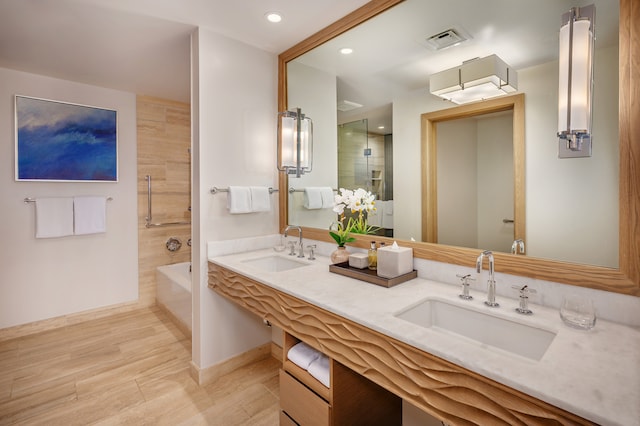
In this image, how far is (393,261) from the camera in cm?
156

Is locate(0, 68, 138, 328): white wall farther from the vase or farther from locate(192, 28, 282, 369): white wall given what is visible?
A: the vase

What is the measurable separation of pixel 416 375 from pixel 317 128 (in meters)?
1.83

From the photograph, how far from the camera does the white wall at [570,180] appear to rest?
115cm

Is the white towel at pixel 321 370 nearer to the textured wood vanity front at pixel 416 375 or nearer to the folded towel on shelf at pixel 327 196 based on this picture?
the textured wood vanity front at pixel 416 375

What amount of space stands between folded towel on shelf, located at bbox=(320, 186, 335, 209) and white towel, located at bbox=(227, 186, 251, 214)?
0.54m

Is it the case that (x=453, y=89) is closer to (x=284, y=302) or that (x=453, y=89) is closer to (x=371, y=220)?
(x=371, y=220)

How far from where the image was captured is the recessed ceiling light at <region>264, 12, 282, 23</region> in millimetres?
1982

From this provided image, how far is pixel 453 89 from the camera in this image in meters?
1.59

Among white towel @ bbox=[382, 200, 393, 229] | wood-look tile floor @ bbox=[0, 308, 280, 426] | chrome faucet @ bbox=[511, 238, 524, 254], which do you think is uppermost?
white towel @ bbox=[382, 200, 393, 229]

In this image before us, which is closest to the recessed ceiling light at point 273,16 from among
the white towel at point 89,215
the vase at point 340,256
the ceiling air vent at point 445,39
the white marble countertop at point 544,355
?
the ceiling air vent at point 445,39

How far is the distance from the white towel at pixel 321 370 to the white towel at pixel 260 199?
48.1 inches

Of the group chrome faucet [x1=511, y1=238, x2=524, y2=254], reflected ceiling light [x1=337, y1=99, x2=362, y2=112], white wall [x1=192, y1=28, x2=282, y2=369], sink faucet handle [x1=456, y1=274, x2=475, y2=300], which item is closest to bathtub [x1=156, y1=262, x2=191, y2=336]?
white wall [x1=192, y1=28, x2=282, y2=369]

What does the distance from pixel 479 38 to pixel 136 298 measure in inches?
152

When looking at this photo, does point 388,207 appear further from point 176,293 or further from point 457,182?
point 176,293
